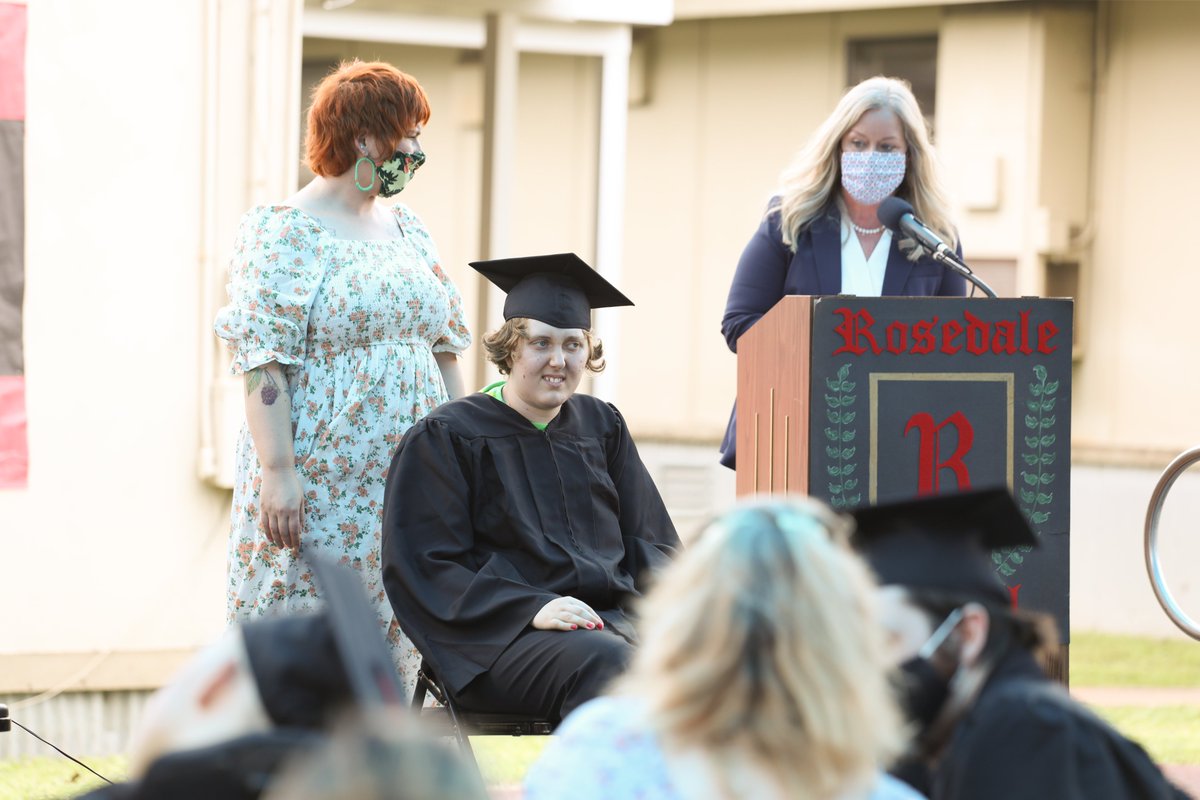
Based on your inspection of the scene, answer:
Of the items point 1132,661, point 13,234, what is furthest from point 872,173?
point 1132,661

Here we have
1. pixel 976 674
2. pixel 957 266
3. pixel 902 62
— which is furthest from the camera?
pixel 902 62

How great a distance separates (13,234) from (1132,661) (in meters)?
6.75

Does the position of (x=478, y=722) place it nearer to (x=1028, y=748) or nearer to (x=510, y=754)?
(x=1028, y=748)

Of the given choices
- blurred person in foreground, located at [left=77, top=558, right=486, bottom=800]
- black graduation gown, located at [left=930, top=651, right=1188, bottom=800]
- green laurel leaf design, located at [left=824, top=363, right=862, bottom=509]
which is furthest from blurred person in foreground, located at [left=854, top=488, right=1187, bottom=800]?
green laurel leaf design, located at [left=824, top=363, right=862, bottom=509]

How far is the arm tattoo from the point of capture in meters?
4.62

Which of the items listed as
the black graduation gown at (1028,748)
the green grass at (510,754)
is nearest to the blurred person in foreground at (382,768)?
the black graduation gown at (1028,748)

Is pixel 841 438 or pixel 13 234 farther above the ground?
pixel 13 234

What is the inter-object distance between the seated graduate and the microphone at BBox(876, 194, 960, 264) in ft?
2.47

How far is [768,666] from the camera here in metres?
2.15

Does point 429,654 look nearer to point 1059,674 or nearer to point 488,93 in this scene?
point 1059,674

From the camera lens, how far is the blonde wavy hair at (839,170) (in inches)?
190

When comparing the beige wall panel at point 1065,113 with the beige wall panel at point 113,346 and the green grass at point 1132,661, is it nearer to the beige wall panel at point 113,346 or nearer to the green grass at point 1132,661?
the green grass at point 1132,661

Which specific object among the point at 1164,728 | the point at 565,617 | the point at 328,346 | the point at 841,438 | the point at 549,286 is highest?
the point at 549,286

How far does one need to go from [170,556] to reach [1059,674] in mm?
3796
